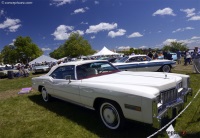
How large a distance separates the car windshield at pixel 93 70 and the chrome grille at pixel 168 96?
6.10 ft

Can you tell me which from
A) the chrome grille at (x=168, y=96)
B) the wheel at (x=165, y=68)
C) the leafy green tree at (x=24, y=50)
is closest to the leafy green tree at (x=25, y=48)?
the leafy green tree at (x=24, y=50)

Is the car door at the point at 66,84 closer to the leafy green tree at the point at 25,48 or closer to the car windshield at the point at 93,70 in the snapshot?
the car windshield at the point at 93,70

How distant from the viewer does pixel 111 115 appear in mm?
3754

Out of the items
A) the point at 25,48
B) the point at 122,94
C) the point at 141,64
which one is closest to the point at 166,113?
the point at 122,94

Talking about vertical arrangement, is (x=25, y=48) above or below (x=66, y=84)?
above

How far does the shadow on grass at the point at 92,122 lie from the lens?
3.69m

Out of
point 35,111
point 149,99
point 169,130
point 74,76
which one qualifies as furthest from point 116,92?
point 35,111

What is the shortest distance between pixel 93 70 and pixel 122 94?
183 cm

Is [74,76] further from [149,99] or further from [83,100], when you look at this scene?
[149,99]

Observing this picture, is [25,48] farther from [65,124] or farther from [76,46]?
[65,124]

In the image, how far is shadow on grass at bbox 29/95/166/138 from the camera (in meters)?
3.69

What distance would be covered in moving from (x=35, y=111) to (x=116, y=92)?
322 cm

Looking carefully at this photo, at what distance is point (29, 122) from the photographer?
4.84m

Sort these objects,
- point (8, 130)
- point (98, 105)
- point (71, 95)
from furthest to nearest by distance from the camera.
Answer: point (71, 95), point (8, 130), point (98, 105)
